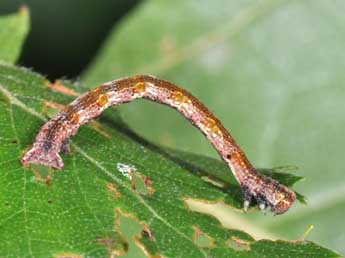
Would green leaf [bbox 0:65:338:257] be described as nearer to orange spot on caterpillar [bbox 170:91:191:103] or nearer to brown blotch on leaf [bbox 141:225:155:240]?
brown blotch on leaf [bbox 141:225:155:240]

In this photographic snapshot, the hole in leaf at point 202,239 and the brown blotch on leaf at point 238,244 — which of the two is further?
the brown blotch on leaf at point 238,244

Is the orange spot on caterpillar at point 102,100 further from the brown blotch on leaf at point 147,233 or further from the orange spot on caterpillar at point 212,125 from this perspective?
the brown blotch on leaf at point 147,233

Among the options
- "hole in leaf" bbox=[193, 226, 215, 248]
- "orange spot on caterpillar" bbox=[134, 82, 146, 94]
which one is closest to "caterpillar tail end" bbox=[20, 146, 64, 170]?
"hole in leaf" bbox=[193, 226, 215, 248]

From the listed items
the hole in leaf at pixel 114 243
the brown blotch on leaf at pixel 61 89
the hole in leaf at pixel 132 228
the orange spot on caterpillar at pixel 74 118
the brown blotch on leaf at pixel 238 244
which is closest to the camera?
the hole in leaf at pixel 114 243

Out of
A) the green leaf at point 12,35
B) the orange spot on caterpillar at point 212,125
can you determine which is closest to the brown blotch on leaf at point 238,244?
the orange spot on caterpillar at point 212,125

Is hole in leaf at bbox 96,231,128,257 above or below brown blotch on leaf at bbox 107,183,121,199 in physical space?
below

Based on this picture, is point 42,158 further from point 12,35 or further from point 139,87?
point 12,35

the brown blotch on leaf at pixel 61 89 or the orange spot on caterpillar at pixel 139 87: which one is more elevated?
the orange spot on caterpillar at pixel 139 87
